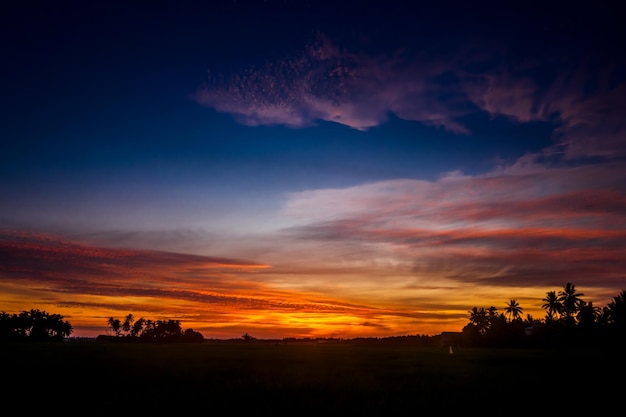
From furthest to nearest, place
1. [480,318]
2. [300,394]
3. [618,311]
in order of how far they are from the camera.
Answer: [480,318], [618,311], [300,394]

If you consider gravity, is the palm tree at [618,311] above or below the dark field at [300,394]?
above

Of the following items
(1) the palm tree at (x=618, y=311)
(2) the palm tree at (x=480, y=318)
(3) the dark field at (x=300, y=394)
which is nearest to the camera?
(3) the dark field at (x=300, y=394)

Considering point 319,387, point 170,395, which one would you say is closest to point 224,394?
point 170,395

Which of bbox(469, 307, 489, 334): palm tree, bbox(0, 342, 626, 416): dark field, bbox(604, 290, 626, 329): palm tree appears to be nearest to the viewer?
bbox(0, 342, 626, 416): dark field

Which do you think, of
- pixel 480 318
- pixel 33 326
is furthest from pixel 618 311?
pixel 33 326

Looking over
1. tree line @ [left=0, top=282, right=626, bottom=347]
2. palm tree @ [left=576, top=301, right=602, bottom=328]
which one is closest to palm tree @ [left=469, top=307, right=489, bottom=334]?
tree line @ [left=0, top=282, right=626, bottom=347]

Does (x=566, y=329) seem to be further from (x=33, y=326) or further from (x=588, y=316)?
(x=33, y=326)

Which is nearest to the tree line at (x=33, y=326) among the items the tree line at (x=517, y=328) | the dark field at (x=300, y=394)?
the tree line at (x=517, y=328)

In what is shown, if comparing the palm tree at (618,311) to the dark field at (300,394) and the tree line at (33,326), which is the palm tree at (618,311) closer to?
the dark field at (300,394)

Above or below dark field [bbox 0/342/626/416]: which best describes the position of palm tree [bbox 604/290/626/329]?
above

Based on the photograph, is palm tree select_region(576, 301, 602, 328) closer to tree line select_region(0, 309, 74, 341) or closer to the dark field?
Result: the dark field

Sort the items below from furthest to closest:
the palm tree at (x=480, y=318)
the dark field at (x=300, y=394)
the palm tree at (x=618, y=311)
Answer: the palm tree at (x=480, y=318)
the palm tree at (x=618, y=311)
the dark field at (x=300, y=394)

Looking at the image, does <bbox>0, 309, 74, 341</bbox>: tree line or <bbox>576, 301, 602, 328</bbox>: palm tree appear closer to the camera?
<bbox>576, 301, 602, 328</bbox>: palm tree

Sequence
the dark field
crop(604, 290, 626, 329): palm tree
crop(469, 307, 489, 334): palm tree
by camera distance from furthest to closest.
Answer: crop(469, 307, 489, 334): palm tree, crop(604, 290, 626, 329): palm tree, the dark field
